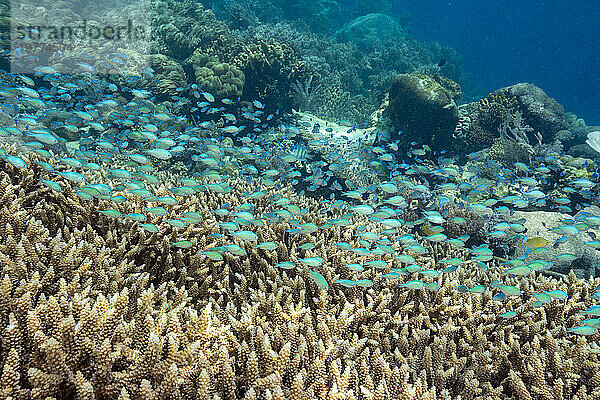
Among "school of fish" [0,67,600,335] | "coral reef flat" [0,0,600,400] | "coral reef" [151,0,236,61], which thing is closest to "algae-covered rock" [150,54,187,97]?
"school of fish" [0,67,600,335]

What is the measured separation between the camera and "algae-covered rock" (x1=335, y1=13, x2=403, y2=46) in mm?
28781

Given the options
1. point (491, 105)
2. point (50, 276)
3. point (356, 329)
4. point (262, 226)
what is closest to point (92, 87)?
point (262, 226)

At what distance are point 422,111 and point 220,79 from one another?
7472 millimetres

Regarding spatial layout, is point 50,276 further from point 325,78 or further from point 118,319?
point 325,78

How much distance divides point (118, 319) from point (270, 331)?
1097 millimetres

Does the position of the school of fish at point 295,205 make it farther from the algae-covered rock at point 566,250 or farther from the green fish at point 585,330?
the algae-covered rock at point 566,250

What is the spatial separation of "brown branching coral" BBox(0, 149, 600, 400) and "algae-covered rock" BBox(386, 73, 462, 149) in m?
8.49

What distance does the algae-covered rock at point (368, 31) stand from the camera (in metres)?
28.8

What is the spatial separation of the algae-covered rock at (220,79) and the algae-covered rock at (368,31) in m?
20.1

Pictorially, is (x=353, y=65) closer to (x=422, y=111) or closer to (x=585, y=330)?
(x=422, y=111)

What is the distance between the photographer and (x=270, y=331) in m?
2.57

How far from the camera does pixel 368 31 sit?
29.2 meters

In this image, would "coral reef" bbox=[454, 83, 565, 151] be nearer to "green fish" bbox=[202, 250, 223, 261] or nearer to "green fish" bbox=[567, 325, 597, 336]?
"green fish" bbox=[567, 325, 597, 336]

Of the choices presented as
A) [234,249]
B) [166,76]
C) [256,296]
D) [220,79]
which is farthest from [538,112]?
[256,296]
